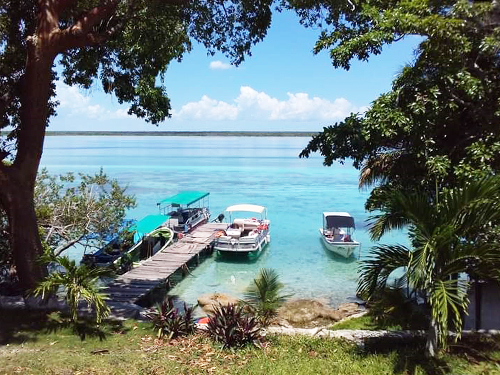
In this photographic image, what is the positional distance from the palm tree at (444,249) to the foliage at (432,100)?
0.85 metres

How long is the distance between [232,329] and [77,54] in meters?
7.60

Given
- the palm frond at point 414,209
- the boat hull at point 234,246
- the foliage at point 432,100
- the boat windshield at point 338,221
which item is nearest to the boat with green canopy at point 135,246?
the boat hull at point 234,246

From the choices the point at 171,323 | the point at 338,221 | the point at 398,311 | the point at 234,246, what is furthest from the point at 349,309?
the point at 338,221

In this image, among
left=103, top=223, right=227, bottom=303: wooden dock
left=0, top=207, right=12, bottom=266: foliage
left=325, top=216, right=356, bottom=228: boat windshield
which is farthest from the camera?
left=325, top=216, right=356, bottom=228: boat windshield

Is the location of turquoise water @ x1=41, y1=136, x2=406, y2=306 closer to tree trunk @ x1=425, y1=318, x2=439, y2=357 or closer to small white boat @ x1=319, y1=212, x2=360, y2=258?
small white boat @ x1=319, y1=212, x2=360, y2=258

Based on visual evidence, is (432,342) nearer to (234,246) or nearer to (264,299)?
(264,299)

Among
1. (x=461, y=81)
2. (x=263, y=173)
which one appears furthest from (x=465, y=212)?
(x=263, y=173)

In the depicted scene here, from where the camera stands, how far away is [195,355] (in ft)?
23.9

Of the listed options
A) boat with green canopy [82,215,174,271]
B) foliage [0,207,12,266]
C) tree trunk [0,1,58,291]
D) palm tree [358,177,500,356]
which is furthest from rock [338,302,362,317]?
foliage [0,207,12,266]

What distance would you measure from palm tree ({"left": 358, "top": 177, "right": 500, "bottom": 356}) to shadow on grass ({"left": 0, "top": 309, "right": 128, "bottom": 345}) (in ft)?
16.4

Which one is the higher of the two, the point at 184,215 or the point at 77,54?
the point at 77,54

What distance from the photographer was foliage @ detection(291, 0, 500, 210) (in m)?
6.83

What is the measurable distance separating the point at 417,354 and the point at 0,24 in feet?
34.5

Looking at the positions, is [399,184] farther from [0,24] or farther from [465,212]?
[0,24]
